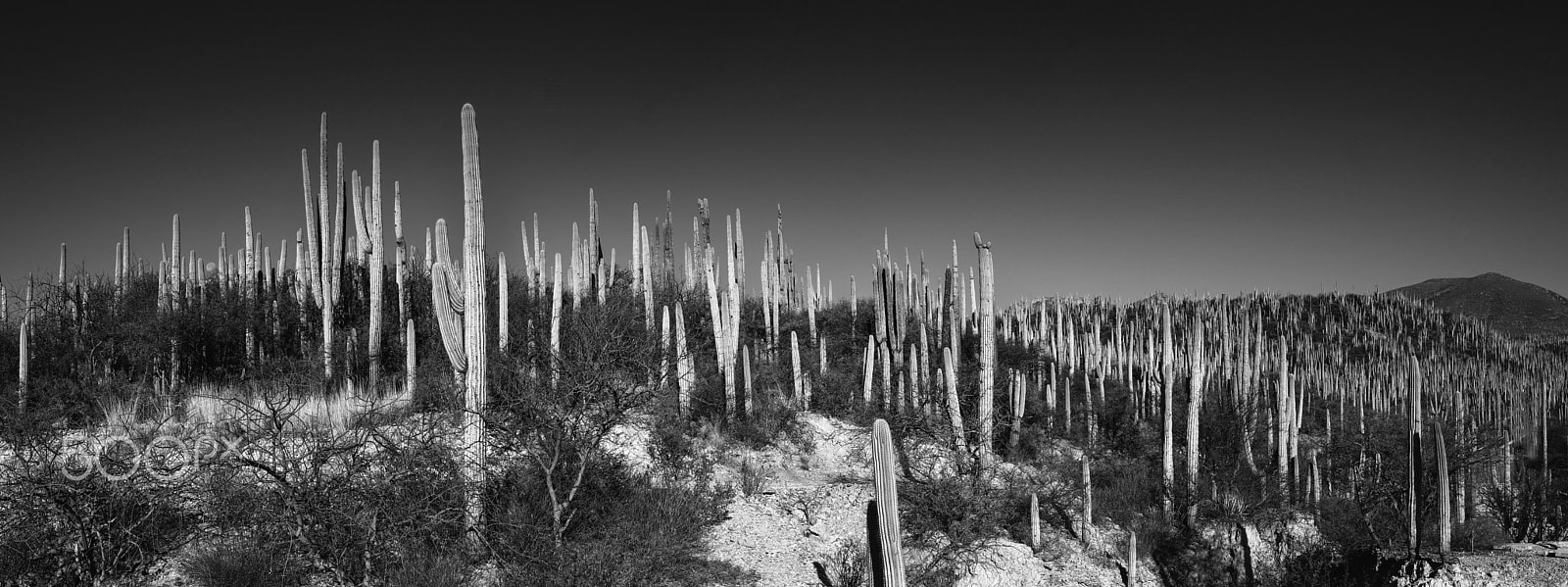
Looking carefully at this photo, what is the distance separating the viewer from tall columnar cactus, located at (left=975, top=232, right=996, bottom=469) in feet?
53.9

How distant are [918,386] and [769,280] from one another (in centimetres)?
792

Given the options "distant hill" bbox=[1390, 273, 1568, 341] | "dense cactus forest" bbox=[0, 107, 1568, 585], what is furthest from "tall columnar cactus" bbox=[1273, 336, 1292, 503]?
"distant hill" bbox=[1390, 273, 1568, 341]

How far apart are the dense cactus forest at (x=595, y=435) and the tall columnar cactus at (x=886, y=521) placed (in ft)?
0.14

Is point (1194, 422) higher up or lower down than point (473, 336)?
lower down

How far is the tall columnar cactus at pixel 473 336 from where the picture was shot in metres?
9.67

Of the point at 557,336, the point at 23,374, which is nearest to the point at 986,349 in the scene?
the point at 557,336

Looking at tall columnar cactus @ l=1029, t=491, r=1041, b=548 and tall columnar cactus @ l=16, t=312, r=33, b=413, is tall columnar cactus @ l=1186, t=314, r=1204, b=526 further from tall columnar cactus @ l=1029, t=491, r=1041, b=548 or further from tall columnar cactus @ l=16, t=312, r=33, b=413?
tall columnar cactus @ l=16, t=312, r=33, b=413

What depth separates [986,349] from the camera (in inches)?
643

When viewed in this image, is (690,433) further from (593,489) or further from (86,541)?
(86,541)

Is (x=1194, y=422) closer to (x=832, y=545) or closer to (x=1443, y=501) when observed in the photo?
(x=1443, y=501)

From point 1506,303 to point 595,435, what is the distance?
98.4 meters

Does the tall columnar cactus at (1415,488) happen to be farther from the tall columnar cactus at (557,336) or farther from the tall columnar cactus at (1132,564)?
the tall columnar cactus at (557,336)

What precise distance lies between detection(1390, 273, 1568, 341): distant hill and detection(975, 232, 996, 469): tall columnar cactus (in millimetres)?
65059

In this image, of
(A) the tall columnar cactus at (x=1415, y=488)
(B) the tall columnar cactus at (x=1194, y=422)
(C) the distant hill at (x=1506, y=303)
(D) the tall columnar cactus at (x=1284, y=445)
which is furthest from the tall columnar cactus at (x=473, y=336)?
(C) the distant hill at (x=1506, y=303)
